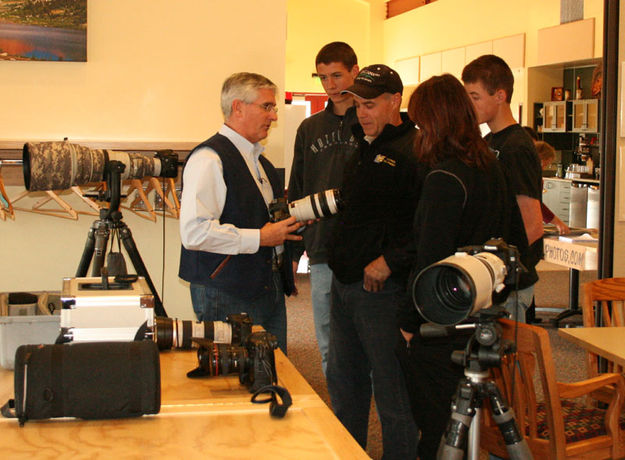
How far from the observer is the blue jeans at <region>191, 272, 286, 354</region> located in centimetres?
245

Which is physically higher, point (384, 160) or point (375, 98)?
point (375, 98)

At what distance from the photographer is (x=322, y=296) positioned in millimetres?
3082

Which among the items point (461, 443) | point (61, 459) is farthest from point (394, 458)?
point (61, 459)

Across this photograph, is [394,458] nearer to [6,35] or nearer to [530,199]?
[530,199]

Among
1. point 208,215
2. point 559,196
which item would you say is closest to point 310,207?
point 208,215

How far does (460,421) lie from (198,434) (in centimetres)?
54

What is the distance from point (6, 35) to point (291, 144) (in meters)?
3.06

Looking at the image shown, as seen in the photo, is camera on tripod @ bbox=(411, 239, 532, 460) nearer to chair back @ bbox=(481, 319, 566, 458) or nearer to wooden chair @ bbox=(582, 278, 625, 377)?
chair back @ bbox=(481, 319, 566, 458)

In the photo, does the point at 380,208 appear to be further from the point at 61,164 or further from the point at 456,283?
the point at 61,164

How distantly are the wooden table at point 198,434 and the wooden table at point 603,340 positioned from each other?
3.59 ft

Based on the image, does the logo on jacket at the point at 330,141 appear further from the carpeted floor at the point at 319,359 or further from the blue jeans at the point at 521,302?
the carpeted floor at the point at 319,359

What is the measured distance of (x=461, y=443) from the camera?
1.55 m

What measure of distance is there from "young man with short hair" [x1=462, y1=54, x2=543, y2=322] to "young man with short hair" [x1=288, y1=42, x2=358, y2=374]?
1.81 feet

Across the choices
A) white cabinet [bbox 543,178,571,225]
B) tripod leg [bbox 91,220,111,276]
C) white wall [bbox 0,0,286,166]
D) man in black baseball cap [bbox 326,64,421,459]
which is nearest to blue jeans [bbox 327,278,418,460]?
man in black baseball cap [bbox 326,64,421,459]
